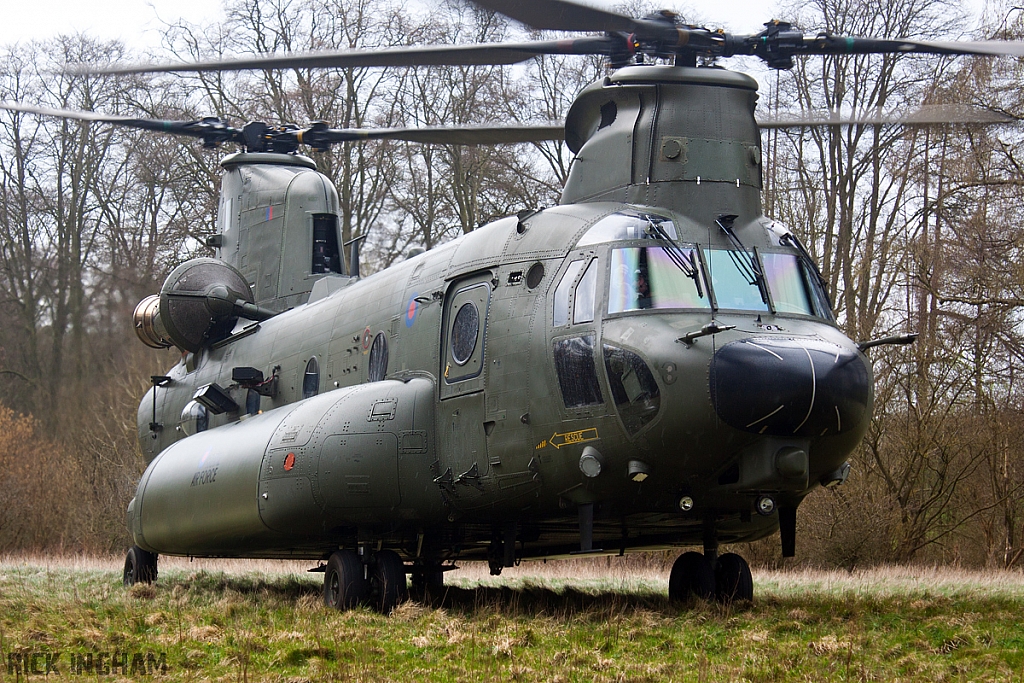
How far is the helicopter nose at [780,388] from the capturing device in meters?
8.72

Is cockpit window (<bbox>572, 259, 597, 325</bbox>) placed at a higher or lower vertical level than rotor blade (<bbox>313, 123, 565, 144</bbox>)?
lower

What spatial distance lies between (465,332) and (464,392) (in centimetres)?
59

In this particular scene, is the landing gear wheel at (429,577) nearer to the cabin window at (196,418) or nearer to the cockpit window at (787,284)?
the cabin window at (196,418)

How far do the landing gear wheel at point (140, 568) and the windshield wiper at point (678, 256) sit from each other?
29.7 feet

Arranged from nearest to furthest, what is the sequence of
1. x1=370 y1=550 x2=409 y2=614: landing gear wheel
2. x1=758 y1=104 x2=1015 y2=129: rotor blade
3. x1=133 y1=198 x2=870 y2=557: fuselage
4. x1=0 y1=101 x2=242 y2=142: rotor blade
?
x1=133 y1=198 x2=870 y2=557: fuselage, x1=758 y1=104 x2=1015 y2=129: rotor blade, x1=370 y1=550 x2=409 y2=614: landing gear wheel, x1=0 y1=101 x2=242 y2=142: rotor blade

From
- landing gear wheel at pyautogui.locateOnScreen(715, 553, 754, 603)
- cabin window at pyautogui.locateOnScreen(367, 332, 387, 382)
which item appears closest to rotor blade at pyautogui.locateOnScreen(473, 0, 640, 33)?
cabin window at pyautogui.locateOnScreen(367, 332, 387, 382)

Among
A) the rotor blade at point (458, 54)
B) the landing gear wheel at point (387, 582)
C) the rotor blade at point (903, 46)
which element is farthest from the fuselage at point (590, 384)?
the rotor blade at point (903, 46)

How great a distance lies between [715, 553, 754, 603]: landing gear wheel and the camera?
11.0 metres

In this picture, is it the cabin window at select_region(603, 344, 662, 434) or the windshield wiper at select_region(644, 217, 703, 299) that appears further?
the windshield wiper at select_region(644, 217, 703, 299)

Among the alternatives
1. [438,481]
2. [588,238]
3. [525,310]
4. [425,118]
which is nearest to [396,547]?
[438,481]

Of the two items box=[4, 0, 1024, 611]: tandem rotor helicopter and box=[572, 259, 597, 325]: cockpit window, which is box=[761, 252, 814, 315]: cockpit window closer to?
box=[4, 0, 1024, 611]: tandem rotor helicopter

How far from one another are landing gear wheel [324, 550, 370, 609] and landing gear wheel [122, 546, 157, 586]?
201 inches

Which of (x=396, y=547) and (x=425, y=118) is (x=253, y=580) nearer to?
(x=396, y=547)

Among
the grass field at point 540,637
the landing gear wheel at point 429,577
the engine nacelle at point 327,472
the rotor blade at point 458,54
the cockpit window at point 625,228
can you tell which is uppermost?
the rotor blade at point 458,54
